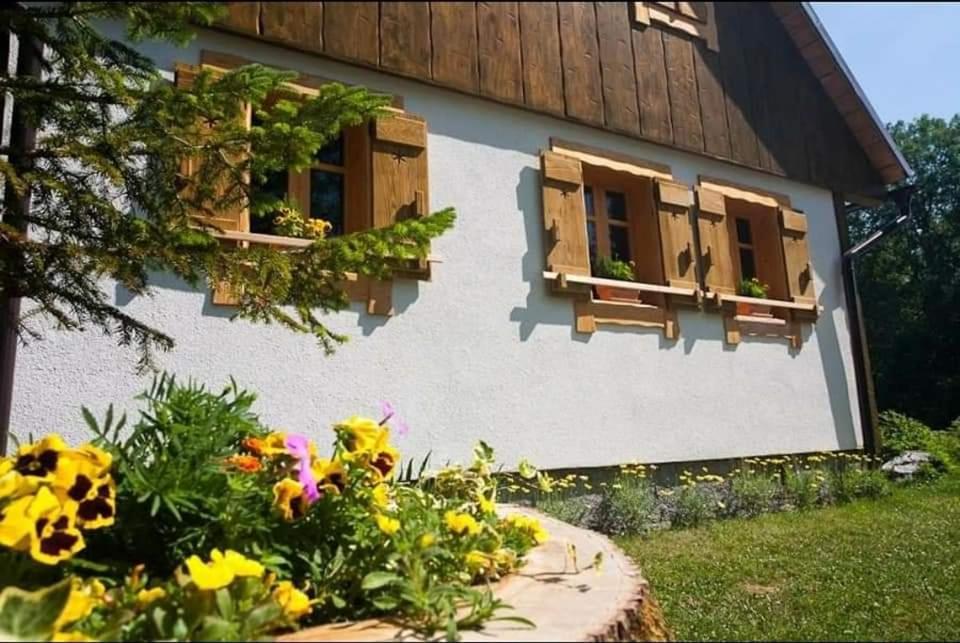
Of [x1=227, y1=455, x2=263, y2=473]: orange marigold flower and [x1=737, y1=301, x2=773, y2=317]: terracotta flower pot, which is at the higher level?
[x1=737, y1=301, x2=773, y2=317]: terracotta flower pot

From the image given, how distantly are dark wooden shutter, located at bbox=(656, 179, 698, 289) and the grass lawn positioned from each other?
6.76 ft

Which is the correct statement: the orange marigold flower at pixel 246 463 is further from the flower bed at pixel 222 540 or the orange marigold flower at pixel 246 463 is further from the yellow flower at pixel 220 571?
the yellow flower at pixel 220 571

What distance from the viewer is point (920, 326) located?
6.23m

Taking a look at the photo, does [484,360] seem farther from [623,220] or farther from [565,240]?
[623,220]

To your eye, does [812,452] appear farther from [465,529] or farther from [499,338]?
[465,529]

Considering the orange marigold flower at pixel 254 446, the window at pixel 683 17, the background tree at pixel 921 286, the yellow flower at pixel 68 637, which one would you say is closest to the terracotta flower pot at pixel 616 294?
the background tree at pixel 921 286

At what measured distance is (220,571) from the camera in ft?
4.00

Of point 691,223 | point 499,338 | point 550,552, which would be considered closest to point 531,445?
point 499,338

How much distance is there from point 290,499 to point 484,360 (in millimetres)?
3543

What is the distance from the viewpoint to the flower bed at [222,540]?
4.03 feet

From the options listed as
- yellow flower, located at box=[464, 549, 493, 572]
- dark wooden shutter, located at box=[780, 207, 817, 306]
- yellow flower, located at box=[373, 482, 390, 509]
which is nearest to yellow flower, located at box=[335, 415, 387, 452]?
yellow flower, located at box=[373, 482, 390, 509]

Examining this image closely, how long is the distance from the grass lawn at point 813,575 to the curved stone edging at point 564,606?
810 millimetres

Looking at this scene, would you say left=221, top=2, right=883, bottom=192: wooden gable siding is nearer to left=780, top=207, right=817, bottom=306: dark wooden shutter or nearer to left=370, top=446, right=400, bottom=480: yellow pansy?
Result: left=780, top=207, right=817, bottom=306: dark wooden shutter

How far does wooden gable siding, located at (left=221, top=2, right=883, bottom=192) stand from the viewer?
4.96 metres
